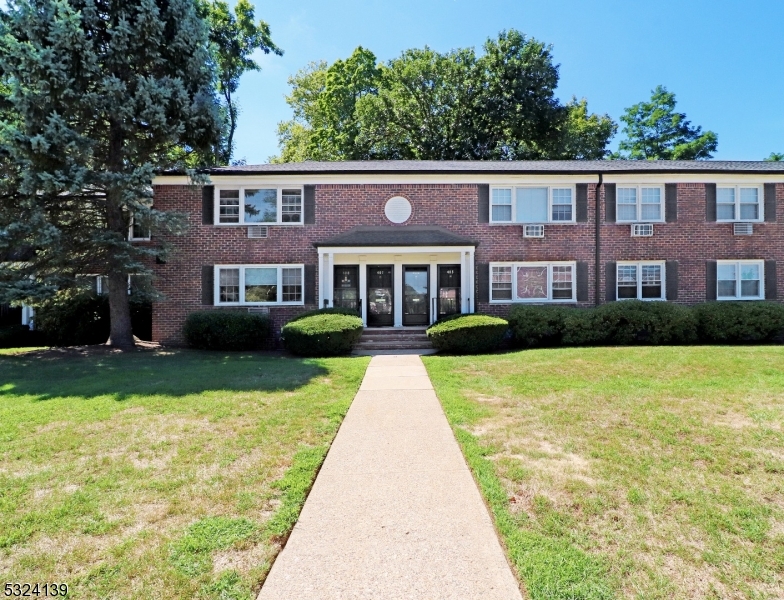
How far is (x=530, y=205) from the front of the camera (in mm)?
13594

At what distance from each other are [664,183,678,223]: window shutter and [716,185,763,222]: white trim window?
1409mm

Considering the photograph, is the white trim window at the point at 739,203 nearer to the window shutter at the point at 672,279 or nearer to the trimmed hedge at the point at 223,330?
the window shutter at the point at 672,279

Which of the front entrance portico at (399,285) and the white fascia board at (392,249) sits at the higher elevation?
the white fascia board at (392,249)

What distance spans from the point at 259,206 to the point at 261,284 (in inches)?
99.2

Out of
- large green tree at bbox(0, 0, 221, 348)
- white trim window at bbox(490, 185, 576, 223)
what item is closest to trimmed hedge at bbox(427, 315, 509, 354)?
white trim window at bbox(490, 185, 576, 223)

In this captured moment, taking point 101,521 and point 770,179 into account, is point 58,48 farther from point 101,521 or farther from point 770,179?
point 770,179

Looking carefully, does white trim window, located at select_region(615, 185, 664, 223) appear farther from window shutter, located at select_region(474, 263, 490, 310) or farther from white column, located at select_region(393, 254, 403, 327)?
white column, located at select_region(393, 254, 403, 327)

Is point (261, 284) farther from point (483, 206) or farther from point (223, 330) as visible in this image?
point (483, 206)

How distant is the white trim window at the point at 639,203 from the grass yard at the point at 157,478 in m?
11.0

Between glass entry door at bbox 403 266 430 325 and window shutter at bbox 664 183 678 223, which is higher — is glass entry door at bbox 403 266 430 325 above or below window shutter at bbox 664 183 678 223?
below

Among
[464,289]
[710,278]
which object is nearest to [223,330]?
[464,289]

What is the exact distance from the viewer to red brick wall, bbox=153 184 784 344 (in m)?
13.4

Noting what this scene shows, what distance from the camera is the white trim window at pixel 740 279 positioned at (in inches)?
533

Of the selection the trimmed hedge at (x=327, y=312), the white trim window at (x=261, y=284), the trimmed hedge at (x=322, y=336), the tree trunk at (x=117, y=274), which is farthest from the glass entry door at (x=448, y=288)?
the tree trunk at (x=117, y=274)
